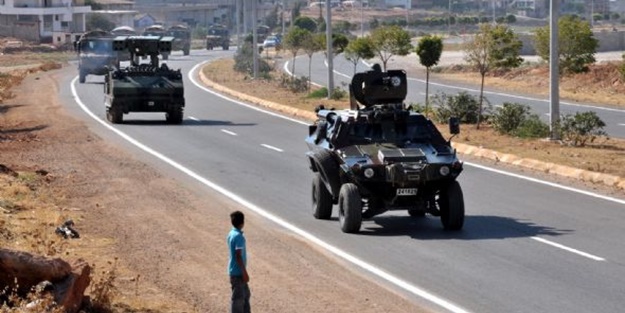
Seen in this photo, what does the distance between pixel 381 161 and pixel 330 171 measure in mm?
1113

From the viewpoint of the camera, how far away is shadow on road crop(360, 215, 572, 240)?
19.6m

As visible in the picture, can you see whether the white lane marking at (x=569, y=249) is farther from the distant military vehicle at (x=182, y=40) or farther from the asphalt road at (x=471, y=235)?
the distant military vehicle at (x=182, y=40)

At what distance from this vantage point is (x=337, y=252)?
18375mm

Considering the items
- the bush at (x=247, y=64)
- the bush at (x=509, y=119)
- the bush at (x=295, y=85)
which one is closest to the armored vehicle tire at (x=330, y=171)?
the bush at (x=509, y=119)

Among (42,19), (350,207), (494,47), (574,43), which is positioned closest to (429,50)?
(494,47)

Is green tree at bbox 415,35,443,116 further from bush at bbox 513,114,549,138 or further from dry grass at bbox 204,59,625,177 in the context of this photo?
bush at bbox 513,114,549,138

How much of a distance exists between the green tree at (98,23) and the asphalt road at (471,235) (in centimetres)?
11056

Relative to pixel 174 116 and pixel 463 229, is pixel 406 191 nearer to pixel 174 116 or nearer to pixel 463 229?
pixel 463 229

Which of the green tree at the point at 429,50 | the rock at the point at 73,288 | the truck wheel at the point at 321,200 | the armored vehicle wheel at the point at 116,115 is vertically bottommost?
the armored vehicle wheel at the point at 116,115

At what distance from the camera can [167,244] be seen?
1894 cm

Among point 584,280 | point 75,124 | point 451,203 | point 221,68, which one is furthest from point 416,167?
point 221,68

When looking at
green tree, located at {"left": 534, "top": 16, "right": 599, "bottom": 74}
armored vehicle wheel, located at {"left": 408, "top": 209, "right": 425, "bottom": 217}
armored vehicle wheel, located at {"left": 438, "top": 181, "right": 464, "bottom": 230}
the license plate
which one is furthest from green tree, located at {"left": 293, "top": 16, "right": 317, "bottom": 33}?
the license plate

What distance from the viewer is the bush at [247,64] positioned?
7981 centimetres

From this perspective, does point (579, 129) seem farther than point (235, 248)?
Yes
